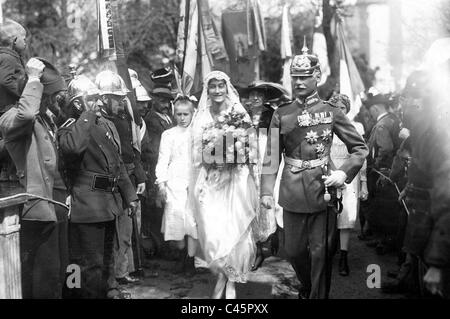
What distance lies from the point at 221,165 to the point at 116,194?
44.5 inches

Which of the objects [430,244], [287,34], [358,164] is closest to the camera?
[430,244]

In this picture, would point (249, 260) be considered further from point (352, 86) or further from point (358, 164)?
point (352, 86)

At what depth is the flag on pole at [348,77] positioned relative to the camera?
945 cm

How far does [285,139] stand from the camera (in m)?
5.26

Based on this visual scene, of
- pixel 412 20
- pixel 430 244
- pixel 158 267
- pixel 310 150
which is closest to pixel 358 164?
pixel 310 150

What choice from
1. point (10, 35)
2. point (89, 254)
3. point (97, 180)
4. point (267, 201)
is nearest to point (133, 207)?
point (97, 180)

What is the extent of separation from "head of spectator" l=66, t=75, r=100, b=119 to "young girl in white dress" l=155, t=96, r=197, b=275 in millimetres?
1693

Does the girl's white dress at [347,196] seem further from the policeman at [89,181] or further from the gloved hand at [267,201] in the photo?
the policeman at [89,181]

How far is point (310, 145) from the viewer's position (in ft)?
16.8

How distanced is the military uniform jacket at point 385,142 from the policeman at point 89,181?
381cm

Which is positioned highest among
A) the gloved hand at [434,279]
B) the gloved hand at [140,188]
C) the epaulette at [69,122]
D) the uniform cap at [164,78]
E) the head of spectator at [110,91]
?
the uniform cap at [164,78]

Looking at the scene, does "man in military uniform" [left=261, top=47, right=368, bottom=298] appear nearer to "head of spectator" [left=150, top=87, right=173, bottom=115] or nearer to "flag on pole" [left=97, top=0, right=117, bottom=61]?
"flag on pole" [left=97, top=0, right=117, bottom=61]

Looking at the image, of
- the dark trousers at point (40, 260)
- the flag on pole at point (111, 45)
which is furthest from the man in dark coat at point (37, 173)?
the flag on pole at point (111, 45)

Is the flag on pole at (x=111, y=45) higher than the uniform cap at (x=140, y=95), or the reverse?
the flag on pole at (x=111, y=45)
